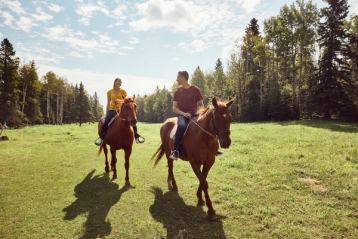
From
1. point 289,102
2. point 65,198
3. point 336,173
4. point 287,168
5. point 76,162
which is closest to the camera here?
point 65,198

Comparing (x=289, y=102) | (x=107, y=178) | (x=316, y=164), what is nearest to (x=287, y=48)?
(x=289, y=102)

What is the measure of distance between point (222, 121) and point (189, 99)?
2.48 metres

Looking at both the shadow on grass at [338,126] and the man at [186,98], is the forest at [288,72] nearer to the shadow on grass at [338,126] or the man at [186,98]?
the shadow on grass at [338,126]

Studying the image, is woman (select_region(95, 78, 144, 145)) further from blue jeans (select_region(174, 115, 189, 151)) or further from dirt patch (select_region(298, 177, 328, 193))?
dirt patch (select_region(298, 177, 328, 193))

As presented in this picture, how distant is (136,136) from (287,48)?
41625mm

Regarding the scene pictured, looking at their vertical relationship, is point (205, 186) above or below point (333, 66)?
below

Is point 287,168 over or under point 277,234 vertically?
over

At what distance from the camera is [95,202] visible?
9.43 meters

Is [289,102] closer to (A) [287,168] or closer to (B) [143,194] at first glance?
(A) [287,168]

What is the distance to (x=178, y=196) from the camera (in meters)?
9.96

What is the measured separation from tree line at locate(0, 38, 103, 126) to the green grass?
34761 millimetres

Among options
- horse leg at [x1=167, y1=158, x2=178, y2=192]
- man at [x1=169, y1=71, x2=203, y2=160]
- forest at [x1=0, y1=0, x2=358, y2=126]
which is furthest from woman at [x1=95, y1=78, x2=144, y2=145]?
forest at [x1=0, y1=0, x2=358, y2=126]

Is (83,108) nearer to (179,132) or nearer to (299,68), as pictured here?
(299,68)

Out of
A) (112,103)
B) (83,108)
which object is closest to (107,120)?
(112,103)
